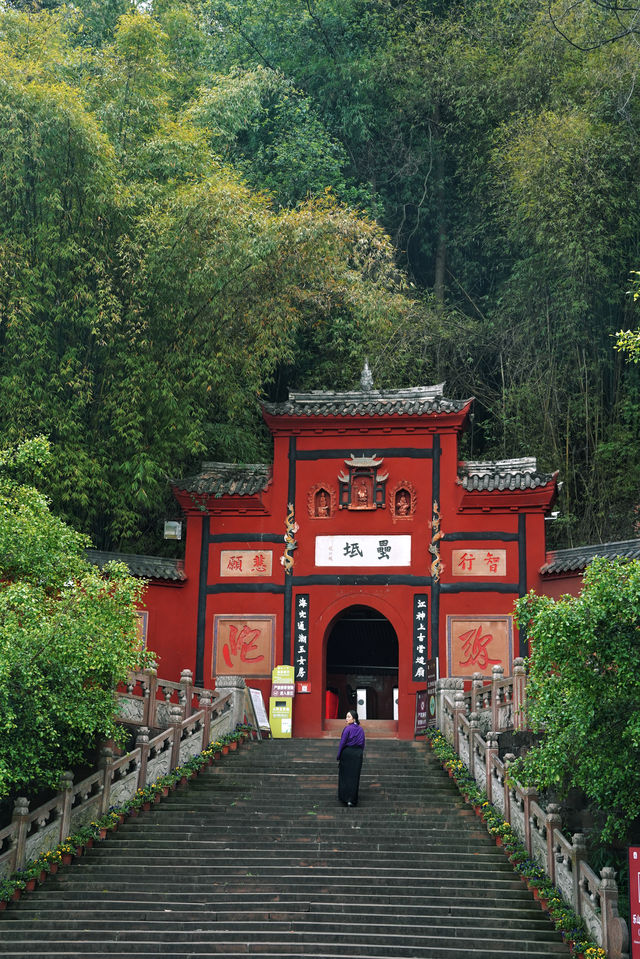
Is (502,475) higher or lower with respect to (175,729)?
higher

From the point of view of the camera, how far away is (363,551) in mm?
17562

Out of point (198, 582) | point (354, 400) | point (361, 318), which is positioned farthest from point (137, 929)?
point (361, 318)

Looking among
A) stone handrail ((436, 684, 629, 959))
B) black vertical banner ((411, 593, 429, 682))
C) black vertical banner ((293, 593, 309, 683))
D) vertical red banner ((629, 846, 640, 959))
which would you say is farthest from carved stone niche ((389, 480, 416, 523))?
vertical red banner ((629, 846, 640, 959))

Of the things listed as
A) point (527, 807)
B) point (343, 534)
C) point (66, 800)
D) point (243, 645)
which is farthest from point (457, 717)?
point (66, 800)

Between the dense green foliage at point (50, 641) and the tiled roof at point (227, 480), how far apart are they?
211 inches

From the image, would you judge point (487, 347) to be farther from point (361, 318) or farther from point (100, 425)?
point (100, 425)

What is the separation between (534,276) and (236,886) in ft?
51.6

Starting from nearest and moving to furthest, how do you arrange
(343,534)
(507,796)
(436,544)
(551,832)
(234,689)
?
(551,832)
(507,796)
(234,689)
(436,544)
(343,534)

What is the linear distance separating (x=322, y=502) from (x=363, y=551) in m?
1.10

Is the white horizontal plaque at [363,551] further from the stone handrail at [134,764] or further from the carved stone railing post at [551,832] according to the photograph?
the carved stone railing post at [551,832]

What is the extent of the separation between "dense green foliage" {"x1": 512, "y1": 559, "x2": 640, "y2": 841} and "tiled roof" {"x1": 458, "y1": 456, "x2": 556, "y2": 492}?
7439mm

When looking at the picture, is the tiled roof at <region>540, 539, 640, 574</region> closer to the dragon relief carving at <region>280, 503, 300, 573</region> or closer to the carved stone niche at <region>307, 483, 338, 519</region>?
the carved stone niche at <region>307, 483, 338, 519</region>

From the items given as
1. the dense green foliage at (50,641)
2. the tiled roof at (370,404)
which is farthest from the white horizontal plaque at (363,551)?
the dense green foliage at (50,641)

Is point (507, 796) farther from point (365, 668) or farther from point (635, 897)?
point (365, 668)
